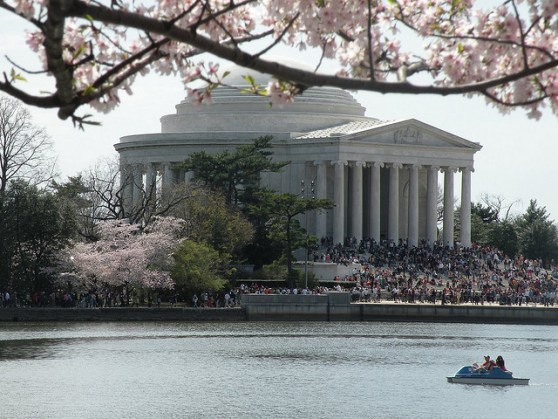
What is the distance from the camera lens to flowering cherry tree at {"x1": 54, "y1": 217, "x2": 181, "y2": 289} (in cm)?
11731

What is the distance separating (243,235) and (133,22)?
11628cm

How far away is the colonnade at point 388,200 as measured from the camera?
534 ft

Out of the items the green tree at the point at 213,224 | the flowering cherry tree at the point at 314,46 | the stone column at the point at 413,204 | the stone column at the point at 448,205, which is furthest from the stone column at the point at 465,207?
the flowering cherry tree at the point at 314,46

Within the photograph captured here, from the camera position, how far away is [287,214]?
133m

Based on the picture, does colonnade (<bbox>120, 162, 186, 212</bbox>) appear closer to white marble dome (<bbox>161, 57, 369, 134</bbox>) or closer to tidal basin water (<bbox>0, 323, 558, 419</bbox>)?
white marble dome (<bbox>161, 57, 369, 134</bbox>)

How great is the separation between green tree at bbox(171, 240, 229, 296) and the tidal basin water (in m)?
8.24

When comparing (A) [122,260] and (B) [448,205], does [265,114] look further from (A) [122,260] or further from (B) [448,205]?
(A) [122,260]

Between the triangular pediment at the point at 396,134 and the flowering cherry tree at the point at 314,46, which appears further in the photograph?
the triangular pediment at the point at 396,134

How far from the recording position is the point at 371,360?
83438 millimetres

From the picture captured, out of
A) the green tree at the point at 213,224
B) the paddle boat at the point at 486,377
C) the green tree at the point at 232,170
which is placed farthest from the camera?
the green tree at the point at 232,170

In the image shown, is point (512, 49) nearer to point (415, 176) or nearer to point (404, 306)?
point (404, 306)

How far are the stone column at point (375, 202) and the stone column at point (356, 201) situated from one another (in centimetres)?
153

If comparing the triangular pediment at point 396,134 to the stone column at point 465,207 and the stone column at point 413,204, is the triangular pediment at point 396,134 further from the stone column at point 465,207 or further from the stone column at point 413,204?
the stone column at point 465,207

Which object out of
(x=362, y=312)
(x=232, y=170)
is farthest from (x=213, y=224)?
(x=362, y=312)
